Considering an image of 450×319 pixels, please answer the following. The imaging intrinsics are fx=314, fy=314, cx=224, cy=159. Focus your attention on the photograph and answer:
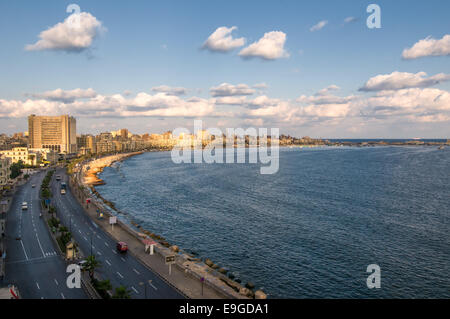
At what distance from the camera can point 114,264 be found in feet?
103

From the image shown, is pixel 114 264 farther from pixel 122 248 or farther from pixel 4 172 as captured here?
pixel 4 172

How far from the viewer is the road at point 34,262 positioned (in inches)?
1003

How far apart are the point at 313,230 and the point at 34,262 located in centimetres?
3664

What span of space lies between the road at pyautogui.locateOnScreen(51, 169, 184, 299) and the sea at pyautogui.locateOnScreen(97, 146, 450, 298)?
914 cm

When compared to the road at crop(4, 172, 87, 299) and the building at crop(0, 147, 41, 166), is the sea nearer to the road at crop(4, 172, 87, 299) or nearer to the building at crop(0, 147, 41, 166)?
the road at crop(4, 172, 87, 299)

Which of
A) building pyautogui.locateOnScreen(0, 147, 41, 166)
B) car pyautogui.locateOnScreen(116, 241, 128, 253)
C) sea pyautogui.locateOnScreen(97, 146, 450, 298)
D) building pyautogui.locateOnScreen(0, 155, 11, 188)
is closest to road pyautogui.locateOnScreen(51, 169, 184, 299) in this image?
car pyautogui.locateOnScreen(116, 241, 128, 253)

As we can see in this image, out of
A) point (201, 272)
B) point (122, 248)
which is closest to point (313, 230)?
point (201, 272)

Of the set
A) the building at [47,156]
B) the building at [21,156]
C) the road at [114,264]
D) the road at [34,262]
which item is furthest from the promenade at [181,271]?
the building at [47,156]

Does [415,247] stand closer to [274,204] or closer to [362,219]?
[362,219]

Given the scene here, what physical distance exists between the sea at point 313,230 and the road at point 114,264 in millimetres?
9144

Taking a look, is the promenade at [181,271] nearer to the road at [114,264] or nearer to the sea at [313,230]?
the road at [114,264]

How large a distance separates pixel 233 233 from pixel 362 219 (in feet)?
76.9
